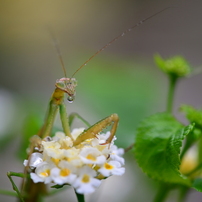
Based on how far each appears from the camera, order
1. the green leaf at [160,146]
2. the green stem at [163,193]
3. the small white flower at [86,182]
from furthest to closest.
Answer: the green stem at [163,193], the green leaf at [160,146], the small white flower at [86,182]

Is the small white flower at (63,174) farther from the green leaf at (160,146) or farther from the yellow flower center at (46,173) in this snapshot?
the green leaf at (160,146)

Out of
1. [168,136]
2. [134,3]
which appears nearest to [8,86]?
[168,136]

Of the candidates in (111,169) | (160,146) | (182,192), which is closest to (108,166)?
(111,169)

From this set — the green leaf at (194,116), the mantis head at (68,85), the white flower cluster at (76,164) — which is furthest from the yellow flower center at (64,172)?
the green leaf at (194,116)

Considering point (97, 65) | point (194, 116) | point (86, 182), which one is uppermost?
point (97, 65)

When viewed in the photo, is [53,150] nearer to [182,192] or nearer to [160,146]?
[160,146]

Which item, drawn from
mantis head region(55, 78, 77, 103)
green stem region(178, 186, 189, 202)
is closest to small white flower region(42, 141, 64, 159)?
mantis head region(55, 78, 77, 103)

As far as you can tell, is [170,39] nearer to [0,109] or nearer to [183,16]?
[183,16]
